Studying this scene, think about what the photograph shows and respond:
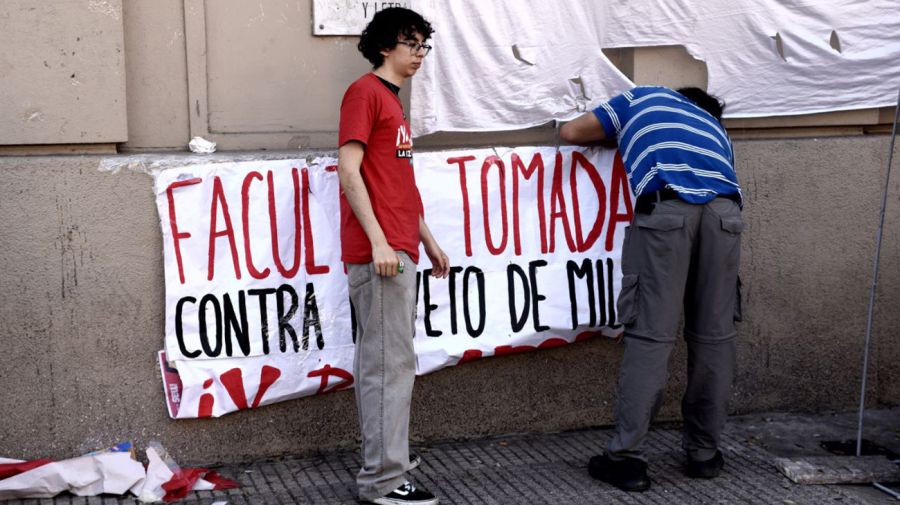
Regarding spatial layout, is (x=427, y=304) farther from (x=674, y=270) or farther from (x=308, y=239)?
(x=674, y=270)

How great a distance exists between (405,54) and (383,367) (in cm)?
127

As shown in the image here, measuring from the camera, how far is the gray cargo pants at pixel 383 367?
445 centimetres

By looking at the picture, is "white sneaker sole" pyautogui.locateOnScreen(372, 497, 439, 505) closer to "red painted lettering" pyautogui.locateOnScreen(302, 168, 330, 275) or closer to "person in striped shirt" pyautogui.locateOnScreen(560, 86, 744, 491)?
"person in striped shirt" pyautogui.locateOnScreen(560, 86, 744, 491)

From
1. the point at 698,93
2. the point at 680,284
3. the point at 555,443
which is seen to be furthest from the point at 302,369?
the point at 698,93

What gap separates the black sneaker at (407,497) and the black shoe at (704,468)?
1.23m

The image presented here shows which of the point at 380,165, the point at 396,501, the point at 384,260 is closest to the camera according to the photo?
the point at 384,260

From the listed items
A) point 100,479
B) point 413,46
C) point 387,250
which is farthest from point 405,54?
point 100,479

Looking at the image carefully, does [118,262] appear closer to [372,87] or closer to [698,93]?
[372,87]

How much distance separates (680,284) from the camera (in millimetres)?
4816

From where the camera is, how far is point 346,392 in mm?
5250

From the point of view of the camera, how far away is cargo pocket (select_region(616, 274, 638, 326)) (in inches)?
190

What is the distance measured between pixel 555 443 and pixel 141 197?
2298 millimetres

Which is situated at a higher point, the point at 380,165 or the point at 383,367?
the point at 380,165

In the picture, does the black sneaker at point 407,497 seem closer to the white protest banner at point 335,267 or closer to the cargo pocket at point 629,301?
the white protest banner at point 335,267
